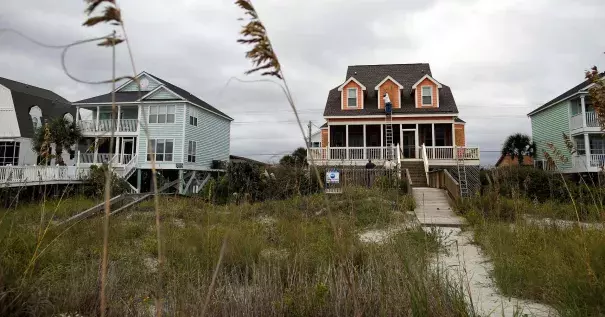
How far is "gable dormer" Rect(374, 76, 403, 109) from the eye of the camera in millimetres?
25422

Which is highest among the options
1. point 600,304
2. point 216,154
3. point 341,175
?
point 216,154

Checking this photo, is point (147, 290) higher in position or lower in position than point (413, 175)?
lower

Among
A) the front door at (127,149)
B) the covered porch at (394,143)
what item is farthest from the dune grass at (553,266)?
the front door at (127,149)

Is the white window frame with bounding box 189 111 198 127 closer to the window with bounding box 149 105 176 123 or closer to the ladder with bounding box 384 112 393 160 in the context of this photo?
the window with bounding box 149 105 176 123

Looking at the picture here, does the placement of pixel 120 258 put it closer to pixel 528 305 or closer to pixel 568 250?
pixel 528 305

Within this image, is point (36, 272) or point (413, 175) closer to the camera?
point (36, 272)

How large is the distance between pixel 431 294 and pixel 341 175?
44.4 ft

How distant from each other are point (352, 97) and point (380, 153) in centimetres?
512

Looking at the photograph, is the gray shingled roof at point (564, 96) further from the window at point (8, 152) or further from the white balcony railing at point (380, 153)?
the window at point (8, 152)

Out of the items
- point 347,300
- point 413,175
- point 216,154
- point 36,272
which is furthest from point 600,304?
point 216,154

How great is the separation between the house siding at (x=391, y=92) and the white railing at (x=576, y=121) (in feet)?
38.8

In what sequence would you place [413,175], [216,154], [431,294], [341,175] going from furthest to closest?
[216,154]
[413,175]
[341,175]
[431,294]

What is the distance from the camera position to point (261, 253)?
4.84 metres

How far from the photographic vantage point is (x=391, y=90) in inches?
1009
